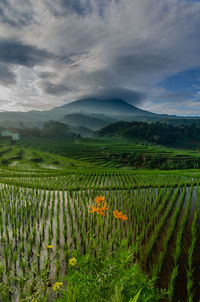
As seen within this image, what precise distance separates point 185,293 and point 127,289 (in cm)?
139

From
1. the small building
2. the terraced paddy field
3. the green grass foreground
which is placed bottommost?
the terraced paddy field

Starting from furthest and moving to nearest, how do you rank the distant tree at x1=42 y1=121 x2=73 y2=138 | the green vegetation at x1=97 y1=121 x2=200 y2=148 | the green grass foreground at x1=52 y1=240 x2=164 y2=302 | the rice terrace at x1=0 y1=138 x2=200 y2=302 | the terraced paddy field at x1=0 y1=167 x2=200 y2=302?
the green vegetation at x1=97 y1=121 x2=200 y2=148 → the distant tree at x1=42 y1=121 x2=73 y2=138 → the terraced paddy field at x1=0 y1=167 x2=200 y2=302 → the rice terrace at x1=0 y1=138 x2=200 y2=302 → the green grass foreground at x1=52 y1=240 x2=164 y2=302

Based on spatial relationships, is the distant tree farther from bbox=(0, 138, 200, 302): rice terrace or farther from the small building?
bbox=(0, 138, 200, 302): rice terrace

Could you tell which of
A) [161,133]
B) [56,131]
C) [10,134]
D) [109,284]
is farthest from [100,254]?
[161,133]

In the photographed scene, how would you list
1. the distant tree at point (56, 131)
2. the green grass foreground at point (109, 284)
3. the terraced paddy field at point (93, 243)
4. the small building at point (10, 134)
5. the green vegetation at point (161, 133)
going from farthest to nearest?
the green vegetation at point (161, 133) < the distant tree at point (56, 131) < the small building at point (10, 134) < the terraced paddy field at point (93, 243) < the green grass foreground at point (109, 284)

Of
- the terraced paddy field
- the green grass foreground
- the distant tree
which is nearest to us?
the green grass foreground

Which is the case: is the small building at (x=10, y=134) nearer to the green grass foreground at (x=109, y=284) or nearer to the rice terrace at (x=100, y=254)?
the rice terrace at (x=100, y=254)

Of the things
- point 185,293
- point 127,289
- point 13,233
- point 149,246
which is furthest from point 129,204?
point 127,289

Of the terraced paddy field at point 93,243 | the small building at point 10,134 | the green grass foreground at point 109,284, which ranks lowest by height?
the terraced paddy field at point 93,243

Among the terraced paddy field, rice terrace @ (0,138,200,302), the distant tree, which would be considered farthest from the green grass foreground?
the distant tree

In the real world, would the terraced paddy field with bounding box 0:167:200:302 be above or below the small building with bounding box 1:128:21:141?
below

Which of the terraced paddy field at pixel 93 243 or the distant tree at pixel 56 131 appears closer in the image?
the terraced paddy field at pixel 93 243

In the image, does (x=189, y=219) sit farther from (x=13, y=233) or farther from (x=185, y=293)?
(x=13, y=233)

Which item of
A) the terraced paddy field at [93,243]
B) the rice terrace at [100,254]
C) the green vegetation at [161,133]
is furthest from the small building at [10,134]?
the rice terrace at [100,254]
